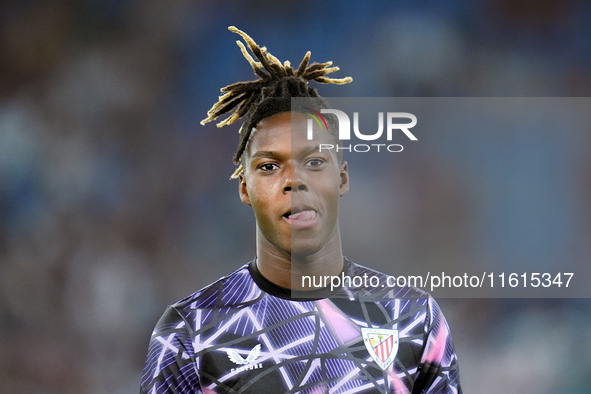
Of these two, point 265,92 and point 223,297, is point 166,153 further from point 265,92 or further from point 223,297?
point 223,297

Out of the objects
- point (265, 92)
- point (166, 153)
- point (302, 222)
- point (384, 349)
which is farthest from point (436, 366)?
point (166, 153)

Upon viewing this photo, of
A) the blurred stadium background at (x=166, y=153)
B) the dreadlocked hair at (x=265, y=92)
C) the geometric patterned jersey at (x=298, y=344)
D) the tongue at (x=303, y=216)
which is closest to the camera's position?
the geometric patterned jersey at (x=298, y=344)

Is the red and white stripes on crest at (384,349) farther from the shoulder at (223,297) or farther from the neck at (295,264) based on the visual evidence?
the shoulder at (223,297)

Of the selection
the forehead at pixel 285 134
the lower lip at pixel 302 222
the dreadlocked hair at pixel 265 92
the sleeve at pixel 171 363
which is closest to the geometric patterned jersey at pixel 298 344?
the sleeve at pixel 171 363

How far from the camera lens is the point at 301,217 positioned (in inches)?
129

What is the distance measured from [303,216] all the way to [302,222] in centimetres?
3

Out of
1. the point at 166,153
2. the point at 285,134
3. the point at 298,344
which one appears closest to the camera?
the point at 298,344

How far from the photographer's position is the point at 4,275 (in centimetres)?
416

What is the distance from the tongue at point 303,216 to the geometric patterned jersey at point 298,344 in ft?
1.14

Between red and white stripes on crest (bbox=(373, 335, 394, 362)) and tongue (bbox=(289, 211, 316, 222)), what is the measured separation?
2.13ft

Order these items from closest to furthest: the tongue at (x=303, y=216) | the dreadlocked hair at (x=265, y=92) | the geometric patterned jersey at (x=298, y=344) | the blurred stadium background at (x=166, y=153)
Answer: the geometric patterned jersey at (x=298, y=344) < the tongue at (x=303, y=216) < the dreadlocked hair at (x=265, y=92) < the blurred stadium background at (x=166, y=153)

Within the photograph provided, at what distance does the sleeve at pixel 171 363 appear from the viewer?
3.18 m

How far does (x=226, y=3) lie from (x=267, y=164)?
53.2 inches

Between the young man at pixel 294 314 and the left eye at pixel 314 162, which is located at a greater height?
the left eye at pixel 314 162
